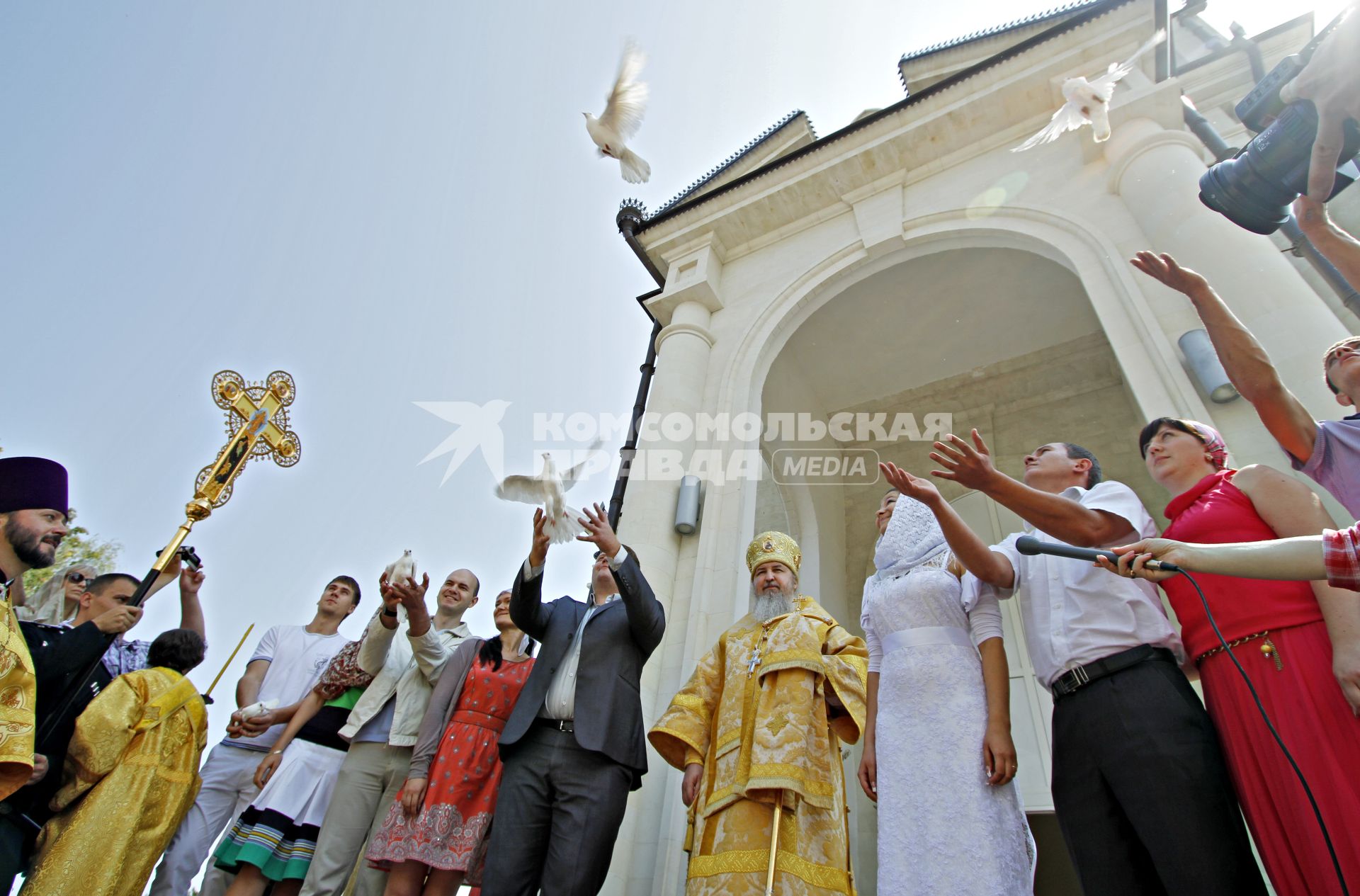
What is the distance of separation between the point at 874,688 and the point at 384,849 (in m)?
2.10

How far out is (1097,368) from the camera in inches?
300

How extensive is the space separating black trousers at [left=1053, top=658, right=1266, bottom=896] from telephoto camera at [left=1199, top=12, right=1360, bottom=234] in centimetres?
142

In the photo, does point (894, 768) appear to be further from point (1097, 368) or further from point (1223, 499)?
point (1097, 368)

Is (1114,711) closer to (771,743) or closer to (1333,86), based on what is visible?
(771,743)

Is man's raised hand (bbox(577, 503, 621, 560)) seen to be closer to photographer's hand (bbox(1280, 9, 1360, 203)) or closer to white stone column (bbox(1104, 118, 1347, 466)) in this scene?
photographer's hand (bbox(1280, 9, 1360, 203))

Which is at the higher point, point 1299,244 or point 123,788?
point 1299,244

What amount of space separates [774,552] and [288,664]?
9.20ft

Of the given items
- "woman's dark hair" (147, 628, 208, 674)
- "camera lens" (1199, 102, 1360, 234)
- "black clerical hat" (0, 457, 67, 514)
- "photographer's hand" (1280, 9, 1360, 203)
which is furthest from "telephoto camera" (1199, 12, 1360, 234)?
"woman's dark hair" (147, 628, 208, 674)

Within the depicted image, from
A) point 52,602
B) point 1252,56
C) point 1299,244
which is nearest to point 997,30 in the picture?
point 1252,56

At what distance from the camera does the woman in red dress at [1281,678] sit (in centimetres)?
146

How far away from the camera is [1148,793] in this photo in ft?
5.55

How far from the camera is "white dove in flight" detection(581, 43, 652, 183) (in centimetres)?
538

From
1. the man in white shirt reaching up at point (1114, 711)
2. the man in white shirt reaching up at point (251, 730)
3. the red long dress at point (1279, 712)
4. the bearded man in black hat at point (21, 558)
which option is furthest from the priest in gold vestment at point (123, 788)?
the red long dress at point (1279, 712)

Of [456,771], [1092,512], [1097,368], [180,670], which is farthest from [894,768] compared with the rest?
[1097,368]
